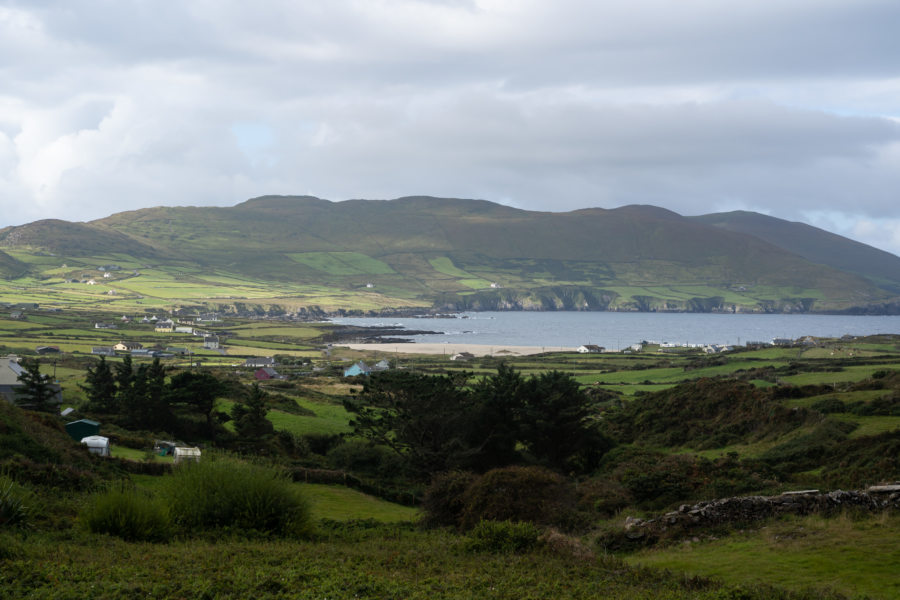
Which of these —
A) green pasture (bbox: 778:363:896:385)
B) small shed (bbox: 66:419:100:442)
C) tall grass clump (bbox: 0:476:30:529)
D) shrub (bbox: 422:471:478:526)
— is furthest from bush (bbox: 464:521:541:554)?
green pasture (bbox: 778:363:896:385)

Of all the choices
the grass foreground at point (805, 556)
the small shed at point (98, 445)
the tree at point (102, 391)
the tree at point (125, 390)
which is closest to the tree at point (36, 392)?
the tree at point (102, 391)

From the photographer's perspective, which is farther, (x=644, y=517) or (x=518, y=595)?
(x=644, y=517)

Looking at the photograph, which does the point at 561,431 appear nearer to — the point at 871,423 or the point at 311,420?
the point at 871,423

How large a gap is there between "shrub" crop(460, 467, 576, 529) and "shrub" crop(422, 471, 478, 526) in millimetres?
434

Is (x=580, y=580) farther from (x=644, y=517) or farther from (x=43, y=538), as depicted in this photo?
(x=43, y=538)

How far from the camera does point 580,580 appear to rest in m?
13.2

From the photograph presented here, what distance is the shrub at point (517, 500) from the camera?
20625 millimetres

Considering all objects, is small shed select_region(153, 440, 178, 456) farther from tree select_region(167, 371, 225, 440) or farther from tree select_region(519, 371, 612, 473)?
tree select_region(519, 371, 612, 473)

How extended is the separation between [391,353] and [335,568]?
352ft

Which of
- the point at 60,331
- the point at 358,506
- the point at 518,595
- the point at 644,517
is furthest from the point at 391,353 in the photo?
the point at 518,595

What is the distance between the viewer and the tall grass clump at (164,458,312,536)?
56.1ft

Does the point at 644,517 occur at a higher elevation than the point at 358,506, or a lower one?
higher

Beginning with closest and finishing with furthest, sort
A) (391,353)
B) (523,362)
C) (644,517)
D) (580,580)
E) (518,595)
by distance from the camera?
(518,595)
(580,580)
(644,517)
(523,362)
(391,353)

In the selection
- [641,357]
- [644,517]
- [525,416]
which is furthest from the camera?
[641,357]
